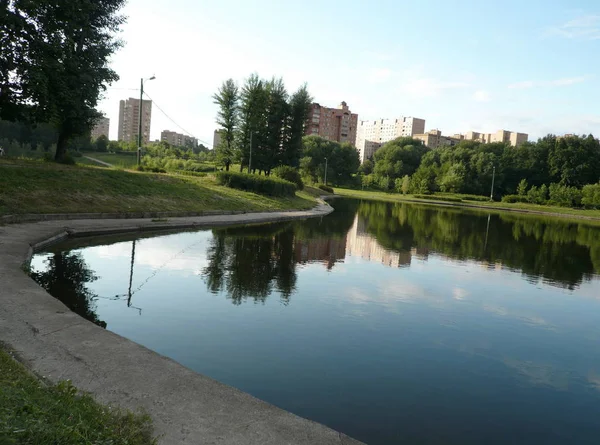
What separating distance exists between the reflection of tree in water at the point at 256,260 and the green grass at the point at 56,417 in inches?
202

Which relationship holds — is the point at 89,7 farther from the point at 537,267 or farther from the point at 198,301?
the point at 537,267

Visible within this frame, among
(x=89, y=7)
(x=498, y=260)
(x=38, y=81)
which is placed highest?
(x=89, y=7)

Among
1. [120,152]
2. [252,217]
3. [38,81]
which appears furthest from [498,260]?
[120,152]

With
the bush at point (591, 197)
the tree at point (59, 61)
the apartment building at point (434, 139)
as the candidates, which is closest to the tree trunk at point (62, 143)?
the tree at point (59, 61)

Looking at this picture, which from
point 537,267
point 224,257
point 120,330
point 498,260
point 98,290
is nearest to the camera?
point 120,330

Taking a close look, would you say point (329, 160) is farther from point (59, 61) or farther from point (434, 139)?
point (434, 139)

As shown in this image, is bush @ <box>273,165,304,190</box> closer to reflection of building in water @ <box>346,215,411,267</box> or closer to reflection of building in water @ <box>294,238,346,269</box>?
reflection of building in water @ <box>346,215,411,267</box>

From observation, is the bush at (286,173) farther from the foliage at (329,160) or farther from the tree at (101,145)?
the tree at (101,145)

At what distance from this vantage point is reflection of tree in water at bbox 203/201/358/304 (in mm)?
10023

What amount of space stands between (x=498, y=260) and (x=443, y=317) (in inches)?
386

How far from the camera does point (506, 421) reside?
5.04 m

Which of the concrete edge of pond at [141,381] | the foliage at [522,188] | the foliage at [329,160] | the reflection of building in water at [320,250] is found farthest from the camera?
the foliage at [329,160]

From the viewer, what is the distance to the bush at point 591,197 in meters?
72.7

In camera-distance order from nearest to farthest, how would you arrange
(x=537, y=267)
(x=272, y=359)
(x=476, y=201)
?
1. (x=272, y=359)
2. (x=537, y=267)
3. (x=476, y=201)
